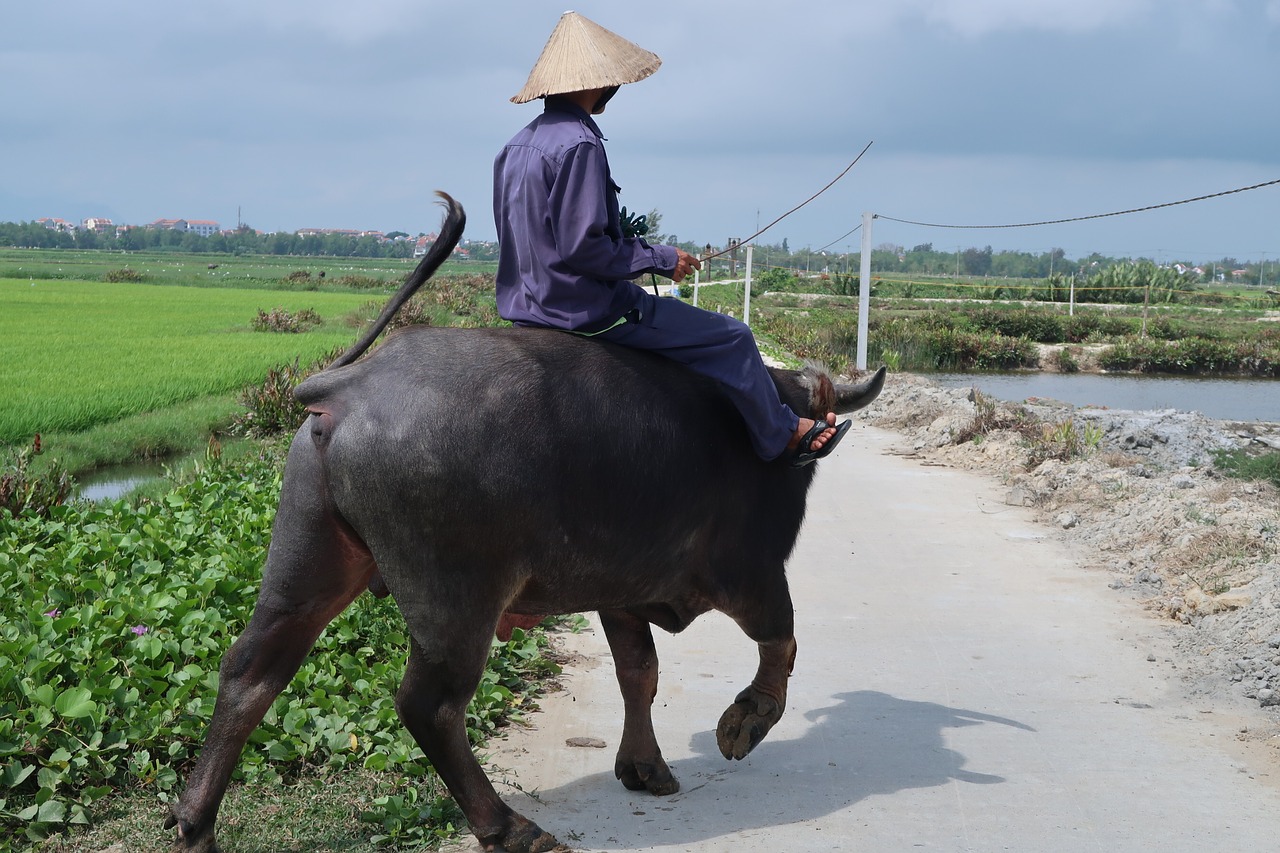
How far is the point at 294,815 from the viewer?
10.7 ft

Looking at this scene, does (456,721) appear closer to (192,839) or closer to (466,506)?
(466,506)

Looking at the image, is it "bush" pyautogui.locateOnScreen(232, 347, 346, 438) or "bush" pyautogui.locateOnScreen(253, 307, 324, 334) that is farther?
"bush" pyautogui.locateOnScreen(253, 307, 324, 334)

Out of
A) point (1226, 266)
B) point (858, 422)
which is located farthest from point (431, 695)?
point (1226, 266)

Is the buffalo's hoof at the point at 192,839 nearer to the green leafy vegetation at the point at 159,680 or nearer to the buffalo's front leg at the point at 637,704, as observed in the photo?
the green leafy vegetation at the point at 159,680

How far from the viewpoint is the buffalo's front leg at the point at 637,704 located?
3.53m

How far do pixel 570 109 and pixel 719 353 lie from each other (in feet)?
2.57

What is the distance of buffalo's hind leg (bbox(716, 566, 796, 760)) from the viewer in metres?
3.46

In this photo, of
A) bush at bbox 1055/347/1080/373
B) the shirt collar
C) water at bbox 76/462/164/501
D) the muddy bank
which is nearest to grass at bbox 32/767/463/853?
the shirt collar

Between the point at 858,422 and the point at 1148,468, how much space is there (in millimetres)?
3897

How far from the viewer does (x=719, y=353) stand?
3.31 meters

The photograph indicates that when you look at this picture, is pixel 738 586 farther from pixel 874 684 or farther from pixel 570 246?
pixel 874 684

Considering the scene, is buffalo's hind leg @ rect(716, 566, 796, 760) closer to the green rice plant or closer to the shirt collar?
the shirt collar

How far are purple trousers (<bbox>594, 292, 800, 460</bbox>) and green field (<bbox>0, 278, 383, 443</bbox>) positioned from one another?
345 inches

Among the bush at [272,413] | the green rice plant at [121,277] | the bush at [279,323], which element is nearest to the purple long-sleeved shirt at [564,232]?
the bush at [272,413]
